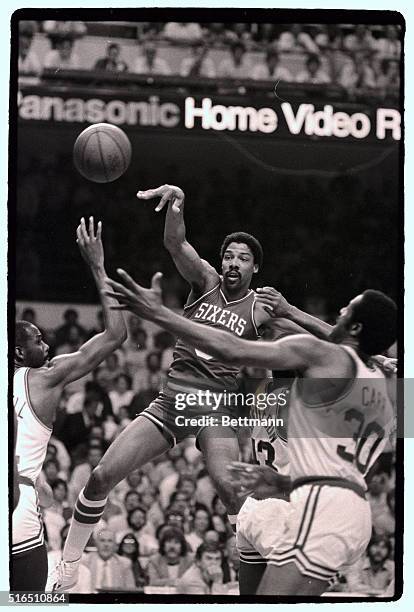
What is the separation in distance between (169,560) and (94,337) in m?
1.62

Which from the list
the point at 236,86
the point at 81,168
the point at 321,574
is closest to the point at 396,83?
the point at 236,86

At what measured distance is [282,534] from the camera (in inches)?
→ 272

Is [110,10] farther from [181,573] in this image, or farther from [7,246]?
[181,573]

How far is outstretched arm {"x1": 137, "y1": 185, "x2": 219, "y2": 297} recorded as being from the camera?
7.10m

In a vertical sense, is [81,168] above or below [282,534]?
above

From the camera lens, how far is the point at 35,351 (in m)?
7.15

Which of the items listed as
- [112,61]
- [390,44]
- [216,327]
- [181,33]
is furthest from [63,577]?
[390,44]

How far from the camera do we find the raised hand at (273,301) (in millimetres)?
7148

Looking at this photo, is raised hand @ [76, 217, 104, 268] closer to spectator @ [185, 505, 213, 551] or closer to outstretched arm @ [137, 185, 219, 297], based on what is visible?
outstretched arm @ [137, 185, 219, 297]

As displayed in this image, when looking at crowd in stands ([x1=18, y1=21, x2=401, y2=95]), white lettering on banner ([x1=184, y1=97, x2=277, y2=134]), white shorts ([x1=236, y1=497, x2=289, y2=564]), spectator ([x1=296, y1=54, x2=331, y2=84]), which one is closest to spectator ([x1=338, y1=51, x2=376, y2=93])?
crowd in stands ([x1=18, y1=21, x2=401, y2=95])

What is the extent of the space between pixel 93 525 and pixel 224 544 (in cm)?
91

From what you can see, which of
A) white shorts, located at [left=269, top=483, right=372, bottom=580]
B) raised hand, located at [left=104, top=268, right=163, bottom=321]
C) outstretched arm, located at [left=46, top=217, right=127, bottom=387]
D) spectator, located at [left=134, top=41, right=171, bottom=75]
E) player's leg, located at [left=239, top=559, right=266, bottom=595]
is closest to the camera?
raised hand, located at [left=104, top=268, right=163, bottom=321]

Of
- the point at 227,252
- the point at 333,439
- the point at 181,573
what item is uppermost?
the point at 227,252

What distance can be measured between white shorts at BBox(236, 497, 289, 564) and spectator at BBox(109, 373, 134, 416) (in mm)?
1070
